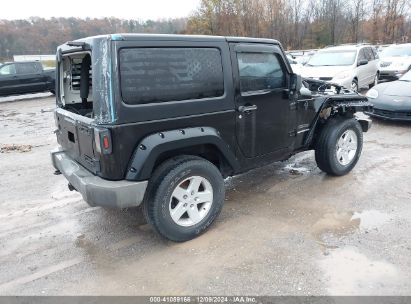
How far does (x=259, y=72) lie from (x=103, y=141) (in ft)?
6.24

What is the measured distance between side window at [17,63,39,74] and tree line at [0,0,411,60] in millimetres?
29692

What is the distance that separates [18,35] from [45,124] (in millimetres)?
50037

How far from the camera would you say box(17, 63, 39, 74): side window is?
14800 millimetres

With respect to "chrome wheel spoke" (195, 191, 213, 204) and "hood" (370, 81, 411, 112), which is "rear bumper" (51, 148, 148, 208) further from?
"hood" (370, 81, 411, 112)

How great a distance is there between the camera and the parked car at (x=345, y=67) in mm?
10633

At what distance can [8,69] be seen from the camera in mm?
14578

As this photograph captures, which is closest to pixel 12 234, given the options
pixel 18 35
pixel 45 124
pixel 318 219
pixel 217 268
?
pixel 217 268

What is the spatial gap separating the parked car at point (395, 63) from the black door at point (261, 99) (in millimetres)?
11876

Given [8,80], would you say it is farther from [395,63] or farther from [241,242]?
[395,63]

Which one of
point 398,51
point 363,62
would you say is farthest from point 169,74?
point 398,51

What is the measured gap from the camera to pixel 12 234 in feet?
12.6

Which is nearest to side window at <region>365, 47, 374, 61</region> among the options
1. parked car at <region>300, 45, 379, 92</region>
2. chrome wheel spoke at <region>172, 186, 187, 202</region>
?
parked car at <region>300, 45, 379, 92</region>

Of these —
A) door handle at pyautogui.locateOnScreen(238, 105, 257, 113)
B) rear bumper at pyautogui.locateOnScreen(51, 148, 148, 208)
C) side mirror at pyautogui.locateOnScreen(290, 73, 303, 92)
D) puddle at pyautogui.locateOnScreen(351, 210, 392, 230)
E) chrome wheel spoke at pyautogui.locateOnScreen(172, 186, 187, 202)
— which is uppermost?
side mirror at pyautogui.locateOnScreen(290, 73, 303, 92)

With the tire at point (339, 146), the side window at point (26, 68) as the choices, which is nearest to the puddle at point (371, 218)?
the tire at point (339, 146)
